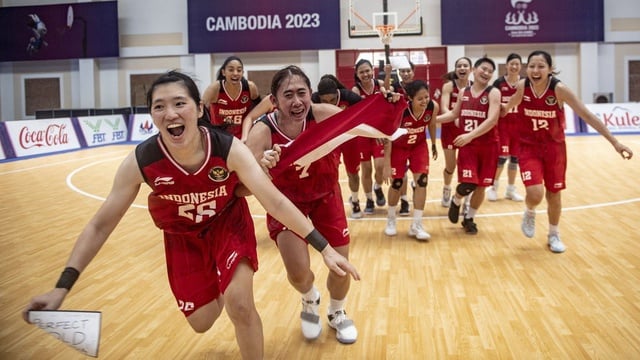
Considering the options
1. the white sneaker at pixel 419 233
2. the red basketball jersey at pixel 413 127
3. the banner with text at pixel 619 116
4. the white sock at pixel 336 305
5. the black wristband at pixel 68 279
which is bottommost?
the white sock at pixel 336 305

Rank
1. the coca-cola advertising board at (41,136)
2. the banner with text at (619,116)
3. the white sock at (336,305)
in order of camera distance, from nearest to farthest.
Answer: the white sock at (336,305)
the coca-cola advertising board at (41,136)
the banner with text at (619,116)

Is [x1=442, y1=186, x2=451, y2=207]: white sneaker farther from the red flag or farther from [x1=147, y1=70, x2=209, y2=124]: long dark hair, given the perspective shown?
[x1=147, y1=70, x2=209, y2=124]: long dark hair

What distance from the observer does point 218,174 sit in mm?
3129

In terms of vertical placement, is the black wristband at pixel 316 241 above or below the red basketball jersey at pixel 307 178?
below

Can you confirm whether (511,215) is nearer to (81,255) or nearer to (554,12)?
(81,255)

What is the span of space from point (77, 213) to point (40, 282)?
12.2 feet

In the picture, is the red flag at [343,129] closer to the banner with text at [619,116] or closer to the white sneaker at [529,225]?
the white sneaker at [529,225]

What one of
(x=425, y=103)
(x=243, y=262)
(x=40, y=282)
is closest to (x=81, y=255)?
(x=243, y=262)

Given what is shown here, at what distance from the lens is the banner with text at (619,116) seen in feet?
64.8

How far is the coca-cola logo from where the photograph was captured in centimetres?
1634

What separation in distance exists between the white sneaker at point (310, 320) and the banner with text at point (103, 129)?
17.1 m

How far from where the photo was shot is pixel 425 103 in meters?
7.00

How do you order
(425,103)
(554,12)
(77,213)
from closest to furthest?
(425,103)
(77,213)
(554,12)

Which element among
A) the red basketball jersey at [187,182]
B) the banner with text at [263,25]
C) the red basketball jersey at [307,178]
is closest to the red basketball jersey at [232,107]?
the red basketball jersey at [307,178]
